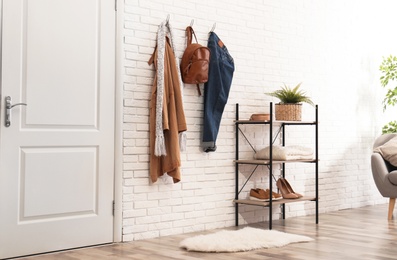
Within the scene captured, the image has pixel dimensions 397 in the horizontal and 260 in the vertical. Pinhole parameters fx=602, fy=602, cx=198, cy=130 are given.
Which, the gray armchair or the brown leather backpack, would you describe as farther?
the gray armchair

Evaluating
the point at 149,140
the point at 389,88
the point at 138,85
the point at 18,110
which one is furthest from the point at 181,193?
the point at 389,88

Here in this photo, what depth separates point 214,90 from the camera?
5.12 metres

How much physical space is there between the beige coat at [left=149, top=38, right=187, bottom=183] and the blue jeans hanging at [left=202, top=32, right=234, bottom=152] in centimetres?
40

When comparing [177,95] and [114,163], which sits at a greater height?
[177,95]

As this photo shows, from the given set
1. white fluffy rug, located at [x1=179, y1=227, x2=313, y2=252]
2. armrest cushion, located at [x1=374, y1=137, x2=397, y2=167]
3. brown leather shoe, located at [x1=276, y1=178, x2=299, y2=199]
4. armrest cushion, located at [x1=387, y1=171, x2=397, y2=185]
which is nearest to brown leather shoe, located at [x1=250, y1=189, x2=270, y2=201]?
brown leather shoe, located at [x1=276, y1=178, x2=299, y2=199]

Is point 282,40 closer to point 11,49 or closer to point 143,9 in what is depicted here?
point 143,9

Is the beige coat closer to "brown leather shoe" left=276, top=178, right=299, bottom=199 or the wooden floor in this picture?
the wooden floor

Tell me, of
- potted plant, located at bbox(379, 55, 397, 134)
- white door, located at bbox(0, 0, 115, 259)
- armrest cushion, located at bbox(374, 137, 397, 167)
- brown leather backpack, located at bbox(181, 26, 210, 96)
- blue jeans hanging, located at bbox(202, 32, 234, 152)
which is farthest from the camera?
potted plant, located at bbox(379, 55, 397, 134)

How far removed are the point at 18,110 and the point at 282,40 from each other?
2.91m

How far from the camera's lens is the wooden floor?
3.99 metres

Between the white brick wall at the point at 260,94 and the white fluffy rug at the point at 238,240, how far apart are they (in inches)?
17.8

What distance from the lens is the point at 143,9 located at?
4695 millimetres

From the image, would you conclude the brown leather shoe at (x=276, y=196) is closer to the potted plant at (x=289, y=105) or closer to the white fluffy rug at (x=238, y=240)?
the white fluffy rug at (x=238, y=240)

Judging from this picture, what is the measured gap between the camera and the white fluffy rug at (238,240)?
13.8ft
